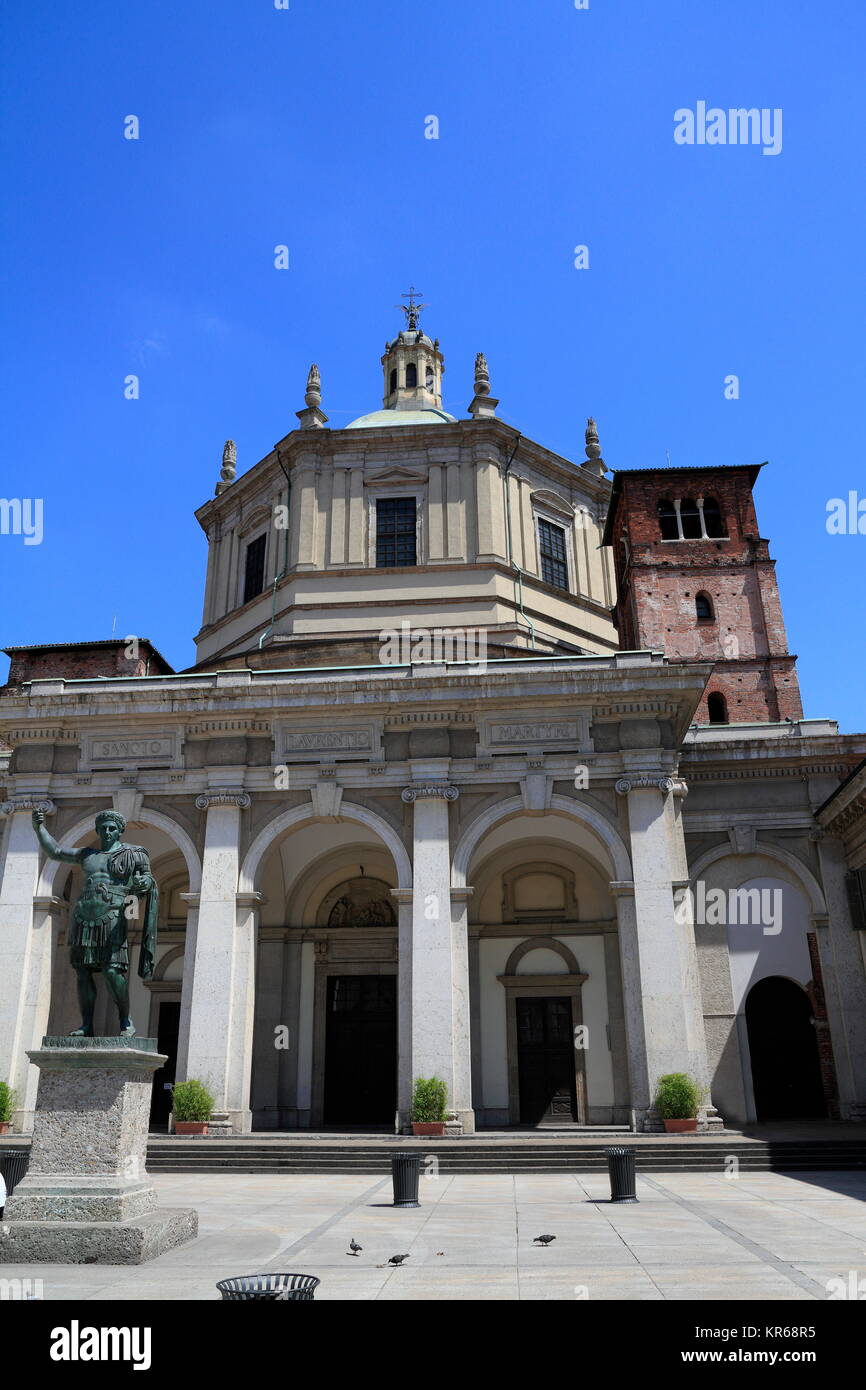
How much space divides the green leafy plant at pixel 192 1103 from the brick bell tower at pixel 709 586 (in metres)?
17.1

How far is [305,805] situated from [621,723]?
22.7 ft

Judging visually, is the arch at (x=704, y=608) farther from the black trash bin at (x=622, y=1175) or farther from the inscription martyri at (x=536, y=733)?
the black trash bin at (x=622, y=1175)

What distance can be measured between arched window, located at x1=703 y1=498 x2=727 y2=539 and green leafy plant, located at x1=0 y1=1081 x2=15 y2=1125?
79.4ft

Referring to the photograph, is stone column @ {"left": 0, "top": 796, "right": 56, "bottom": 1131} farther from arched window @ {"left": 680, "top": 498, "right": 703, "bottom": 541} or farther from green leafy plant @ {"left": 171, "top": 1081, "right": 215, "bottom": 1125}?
arched window @ {"left": 680, "top": 498, "right": 703, "bottom": 541}

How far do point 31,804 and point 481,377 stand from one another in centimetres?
1977

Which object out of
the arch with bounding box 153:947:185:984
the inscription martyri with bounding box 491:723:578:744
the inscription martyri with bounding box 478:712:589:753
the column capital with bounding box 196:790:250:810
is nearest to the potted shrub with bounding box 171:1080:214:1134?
the column capital with bounding box 196:790:250:810

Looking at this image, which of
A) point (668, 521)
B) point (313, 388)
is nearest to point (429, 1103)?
point (668, 521)

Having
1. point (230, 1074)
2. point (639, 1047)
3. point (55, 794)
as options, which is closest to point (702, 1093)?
point (639, 1047)

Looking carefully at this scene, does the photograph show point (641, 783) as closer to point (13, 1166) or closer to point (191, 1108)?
point (191, 1108)

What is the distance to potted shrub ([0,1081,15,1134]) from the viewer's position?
1922 cm

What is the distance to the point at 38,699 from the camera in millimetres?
22125

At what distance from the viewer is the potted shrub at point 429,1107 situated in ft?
60.2

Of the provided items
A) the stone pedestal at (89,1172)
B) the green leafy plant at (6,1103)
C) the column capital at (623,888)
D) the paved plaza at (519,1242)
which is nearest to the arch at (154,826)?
the green leafy plant at (6,1103)
